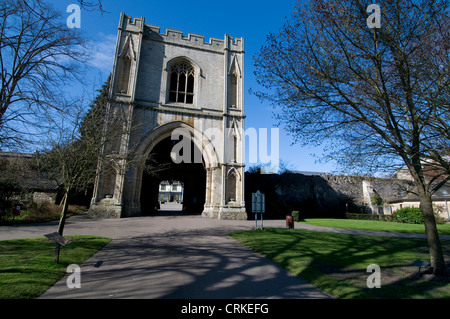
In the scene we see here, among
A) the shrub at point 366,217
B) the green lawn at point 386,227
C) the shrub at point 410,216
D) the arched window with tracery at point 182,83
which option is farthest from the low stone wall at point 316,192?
the arched window with tracery at point 182,83

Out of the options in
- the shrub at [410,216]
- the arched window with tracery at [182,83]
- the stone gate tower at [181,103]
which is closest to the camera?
the stone gate tower at [181,103]

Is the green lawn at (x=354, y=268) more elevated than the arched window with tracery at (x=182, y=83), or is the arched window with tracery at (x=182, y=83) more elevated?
the arched window with tracery at (x=182, y=83)

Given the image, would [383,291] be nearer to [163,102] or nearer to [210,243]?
[210,243]

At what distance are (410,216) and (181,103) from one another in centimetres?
2535

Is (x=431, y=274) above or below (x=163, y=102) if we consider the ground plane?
below

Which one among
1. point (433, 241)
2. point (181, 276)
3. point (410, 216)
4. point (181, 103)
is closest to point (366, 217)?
point (410, 216)

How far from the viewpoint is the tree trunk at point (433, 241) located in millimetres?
5488

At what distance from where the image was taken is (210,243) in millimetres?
7910

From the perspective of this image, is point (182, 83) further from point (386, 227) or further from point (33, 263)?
point (386, 227)

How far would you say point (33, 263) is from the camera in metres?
4.86

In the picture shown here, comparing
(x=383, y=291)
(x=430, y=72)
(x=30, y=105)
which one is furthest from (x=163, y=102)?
(x=383, y=291)

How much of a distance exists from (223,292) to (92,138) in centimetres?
680

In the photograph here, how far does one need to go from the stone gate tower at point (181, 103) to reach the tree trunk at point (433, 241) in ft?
42.4

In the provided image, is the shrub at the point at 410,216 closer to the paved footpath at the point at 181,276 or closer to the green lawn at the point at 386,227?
the green lawn at the point at 386,227
